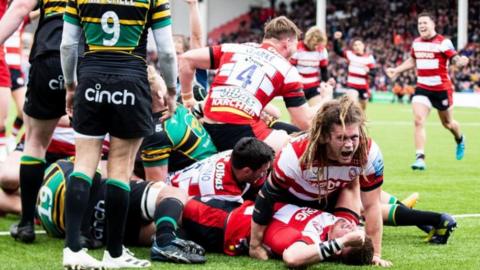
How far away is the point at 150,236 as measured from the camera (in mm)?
5984

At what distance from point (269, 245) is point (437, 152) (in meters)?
9.98

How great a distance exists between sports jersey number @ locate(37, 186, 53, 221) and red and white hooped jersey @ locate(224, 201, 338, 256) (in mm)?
1284

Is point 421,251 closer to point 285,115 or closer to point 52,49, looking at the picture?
point 52,49

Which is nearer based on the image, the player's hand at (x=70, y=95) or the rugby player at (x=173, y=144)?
the player's hand at (x=70, y=95)

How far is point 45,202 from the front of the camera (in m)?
6.07

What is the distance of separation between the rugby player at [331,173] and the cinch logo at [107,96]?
103cm

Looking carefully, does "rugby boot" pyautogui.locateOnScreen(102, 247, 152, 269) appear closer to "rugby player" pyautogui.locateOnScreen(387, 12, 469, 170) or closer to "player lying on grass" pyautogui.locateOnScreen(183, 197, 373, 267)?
"player lying on grass" pyautogui.locateOnScreen(183, 197, 373, 267)

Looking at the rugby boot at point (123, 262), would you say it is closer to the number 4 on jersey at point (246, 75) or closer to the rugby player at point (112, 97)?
the rugby player at point (112, 97)

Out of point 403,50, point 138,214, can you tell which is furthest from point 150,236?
point 403,50

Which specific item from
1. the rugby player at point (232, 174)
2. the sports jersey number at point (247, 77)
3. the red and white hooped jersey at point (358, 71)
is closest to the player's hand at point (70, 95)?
the rugby player at point (232, 174)

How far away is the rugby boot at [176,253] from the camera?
5340mm

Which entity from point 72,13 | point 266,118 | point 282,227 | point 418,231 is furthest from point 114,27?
point 266,118

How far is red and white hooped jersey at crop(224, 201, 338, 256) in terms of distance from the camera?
5378 millimetres

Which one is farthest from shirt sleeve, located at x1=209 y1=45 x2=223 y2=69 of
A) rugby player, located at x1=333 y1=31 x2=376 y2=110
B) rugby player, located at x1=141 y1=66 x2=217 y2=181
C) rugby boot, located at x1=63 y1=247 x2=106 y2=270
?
rugby player, located at x1=333 y1=31 x2=376 y2=110
